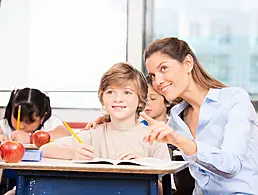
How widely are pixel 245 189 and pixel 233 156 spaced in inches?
11.3

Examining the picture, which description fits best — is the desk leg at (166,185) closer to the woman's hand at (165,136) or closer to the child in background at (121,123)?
the child in background at (121,123)

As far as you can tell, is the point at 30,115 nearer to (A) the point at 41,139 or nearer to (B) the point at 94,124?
→ (A) the point at 41,139

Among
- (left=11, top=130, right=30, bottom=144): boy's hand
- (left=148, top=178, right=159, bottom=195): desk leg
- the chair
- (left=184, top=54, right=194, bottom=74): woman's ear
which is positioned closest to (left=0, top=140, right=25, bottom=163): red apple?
(left=148, top=178, right=159, bottom=195): desk leg

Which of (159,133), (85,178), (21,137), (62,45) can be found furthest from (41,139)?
(62,45)

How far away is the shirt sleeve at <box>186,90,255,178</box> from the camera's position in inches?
70.8

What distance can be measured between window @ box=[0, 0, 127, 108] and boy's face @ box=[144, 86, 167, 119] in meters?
1.30

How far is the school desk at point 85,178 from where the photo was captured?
175 cm

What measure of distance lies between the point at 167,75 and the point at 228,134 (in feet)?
1.19

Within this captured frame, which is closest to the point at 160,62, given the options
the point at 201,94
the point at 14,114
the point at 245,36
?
the point at 201,94

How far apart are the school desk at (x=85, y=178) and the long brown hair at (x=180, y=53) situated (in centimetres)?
48

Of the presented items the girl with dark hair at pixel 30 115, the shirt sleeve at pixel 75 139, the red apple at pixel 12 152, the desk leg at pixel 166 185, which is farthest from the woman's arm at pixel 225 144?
the girl with dark hair at pixel 30 115

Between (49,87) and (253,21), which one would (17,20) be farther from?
(253,21)

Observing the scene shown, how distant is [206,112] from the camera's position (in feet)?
7.04

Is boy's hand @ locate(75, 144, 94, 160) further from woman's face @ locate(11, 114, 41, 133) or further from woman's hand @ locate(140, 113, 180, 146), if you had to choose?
woman's face @ locate(11, 114, 41, 133)
